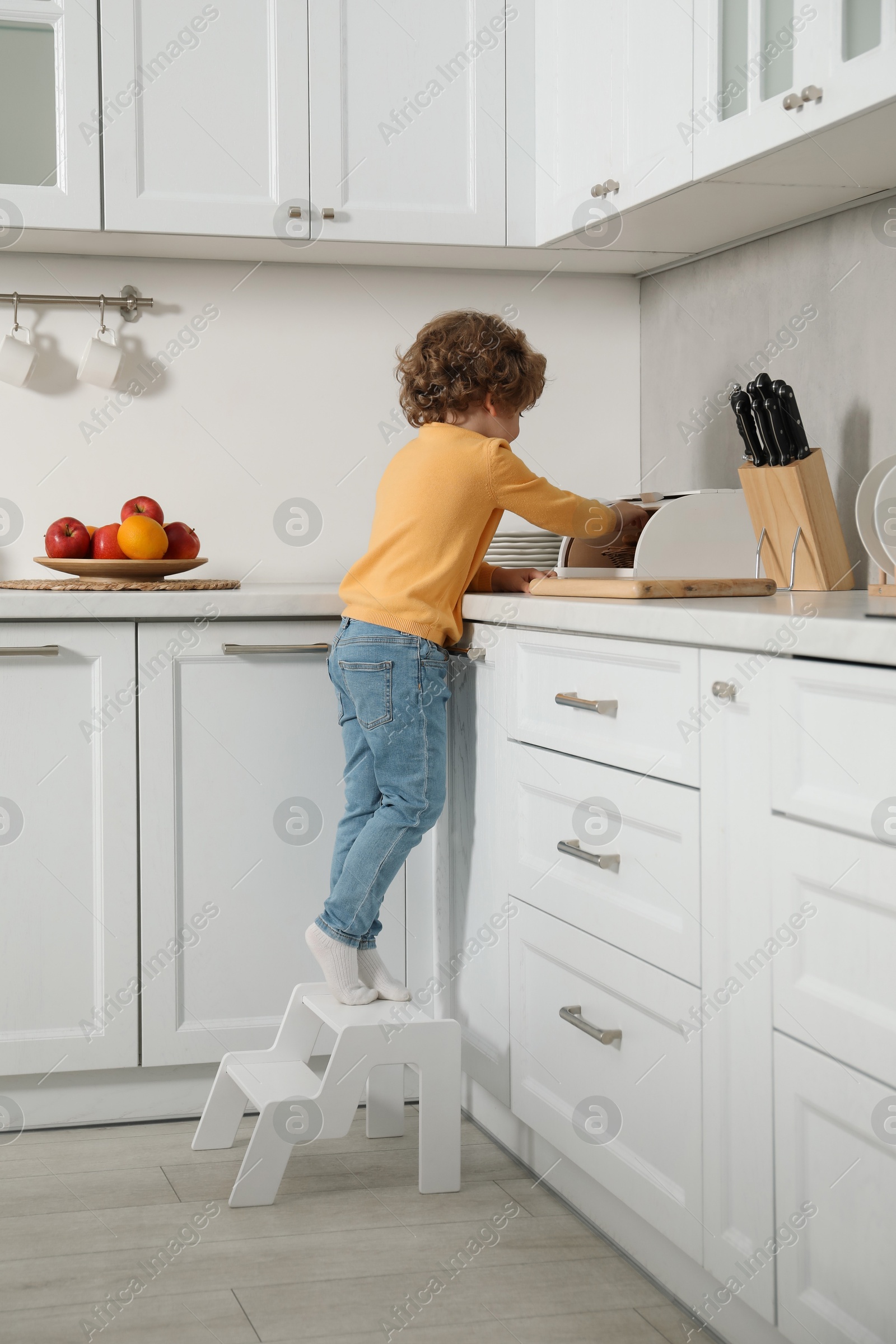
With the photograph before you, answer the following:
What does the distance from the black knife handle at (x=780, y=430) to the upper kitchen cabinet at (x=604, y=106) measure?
37cm

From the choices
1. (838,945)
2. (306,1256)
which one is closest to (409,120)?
(838,945)

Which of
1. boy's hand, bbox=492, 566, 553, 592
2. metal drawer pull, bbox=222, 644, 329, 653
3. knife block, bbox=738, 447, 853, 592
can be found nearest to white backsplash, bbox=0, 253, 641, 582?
metal drawer pull, bbox=222, 644, 329, 653

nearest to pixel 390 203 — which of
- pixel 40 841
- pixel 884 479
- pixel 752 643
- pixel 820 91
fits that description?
pixel 820 91

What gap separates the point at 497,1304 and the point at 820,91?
1.53 metres

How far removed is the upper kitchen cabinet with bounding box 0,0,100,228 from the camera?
7.21 ft

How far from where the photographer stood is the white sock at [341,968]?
192 centimetres

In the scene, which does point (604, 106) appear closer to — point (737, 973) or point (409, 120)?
point (409, 120)

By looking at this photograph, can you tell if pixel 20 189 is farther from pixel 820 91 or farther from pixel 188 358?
pixel 820 91

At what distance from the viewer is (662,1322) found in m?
1.46

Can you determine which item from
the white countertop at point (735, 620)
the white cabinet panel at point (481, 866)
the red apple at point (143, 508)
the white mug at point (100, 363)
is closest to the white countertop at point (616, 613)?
the white countertop at point (735, 620)

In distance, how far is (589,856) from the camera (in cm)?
159

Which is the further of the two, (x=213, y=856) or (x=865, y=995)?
(x=213, y=856)

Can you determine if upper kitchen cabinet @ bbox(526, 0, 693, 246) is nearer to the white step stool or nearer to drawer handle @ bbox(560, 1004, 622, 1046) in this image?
drawer handle @ bbox(560, 1004, 622, 1046)

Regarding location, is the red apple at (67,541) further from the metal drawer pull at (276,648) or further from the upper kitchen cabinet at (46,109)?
the upper kitchen cabinet at (46,109)
